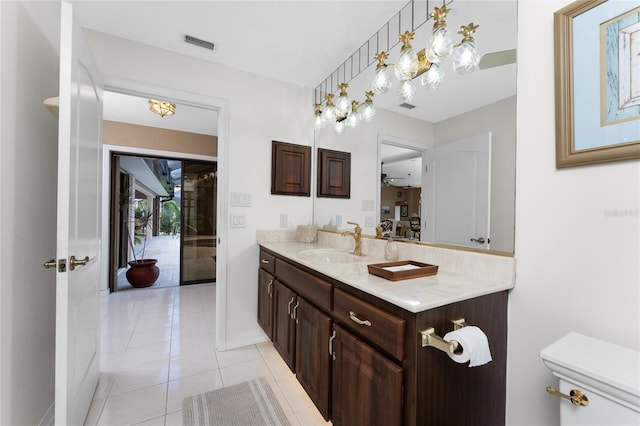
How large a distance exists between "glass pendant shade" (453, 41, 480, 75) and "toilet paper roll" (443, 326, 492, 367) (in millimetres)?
1178

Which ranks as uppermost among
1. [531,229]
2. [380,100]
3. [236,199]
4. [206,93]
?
[206,93]

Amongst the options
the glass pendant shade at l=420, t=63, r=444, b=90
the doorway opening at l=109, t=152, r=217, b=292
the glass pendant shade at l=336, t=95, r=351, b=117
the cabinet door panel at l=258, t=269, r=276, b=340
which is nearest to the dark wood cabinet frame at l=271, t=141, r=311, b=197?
the glass pendant shade at l=336, t=95, r=351, b=117

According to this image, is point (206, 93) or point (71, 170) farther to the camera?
point (206, 93)

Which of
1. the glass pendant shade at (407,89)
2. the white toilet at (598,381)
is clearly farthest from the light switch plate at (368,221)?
the white toilet at (598,381)

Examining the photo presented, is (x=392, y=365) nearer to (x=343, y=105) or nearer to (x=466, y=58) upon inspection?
(x=466, y=58)

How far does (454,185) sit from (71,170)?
184 cm

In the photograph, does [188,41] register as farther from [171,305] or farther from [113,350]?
[171,305]

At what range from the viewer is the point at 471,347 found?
2.52 ft

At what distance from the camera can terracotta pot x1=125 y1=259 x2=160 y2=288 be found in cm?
385

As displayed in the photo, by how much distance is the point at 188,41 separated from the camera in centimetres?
195

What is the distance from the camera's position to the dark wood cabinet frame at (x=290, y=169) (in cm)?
245

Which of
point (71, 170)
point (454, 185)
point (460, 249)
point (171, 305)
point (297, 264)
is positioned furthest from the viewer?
point (171, 305)

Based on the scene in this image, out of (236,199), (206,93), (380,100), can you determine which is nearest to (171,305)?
(236,199)

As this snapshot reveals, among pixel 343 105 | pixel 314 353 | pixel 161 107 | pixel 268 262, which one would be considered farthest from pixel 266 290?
pixel 161 107
